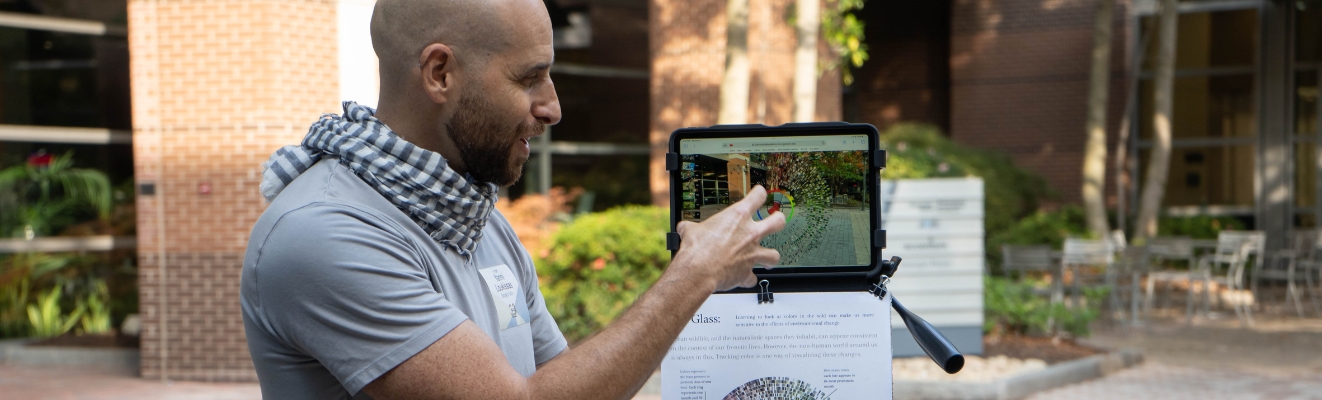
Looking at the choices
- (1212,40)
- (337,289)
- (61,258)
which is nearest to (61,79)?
(61,258)

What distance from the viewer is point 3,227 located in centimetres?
1057

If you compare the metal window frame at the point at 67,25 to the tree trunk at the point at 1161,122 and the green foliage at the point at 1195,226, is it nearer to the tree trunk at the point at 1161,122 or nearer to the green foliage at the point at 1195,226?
the tree trunk at the point at 1161,122

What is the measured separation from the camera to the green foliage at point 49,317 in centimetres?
1058

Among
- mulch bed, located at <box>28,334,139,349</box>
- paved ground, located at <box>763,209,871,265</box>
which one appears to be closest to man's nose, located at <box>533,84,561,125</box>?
paved ground, located at <box>763,209,871,265</box>

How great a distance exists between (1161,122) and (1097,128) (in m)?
0.84

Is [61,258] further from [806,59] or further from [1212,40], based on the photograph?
[1212,40]

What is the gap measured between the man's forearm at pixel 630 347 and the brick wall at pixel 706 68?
31.9ft

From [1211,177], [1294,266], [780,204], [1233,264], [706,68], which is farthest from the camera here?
[1211,177]

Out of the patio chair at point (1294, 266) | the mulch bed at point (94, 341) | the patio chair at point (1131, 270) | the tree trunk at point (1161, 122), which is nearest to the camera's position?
the mulch bed at point (94, 341)

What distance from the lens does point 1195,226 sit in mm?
17000

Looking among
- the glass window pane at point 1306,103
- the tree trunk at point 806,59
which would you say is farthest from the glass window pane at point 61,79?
the glass window pane at point 1306,103

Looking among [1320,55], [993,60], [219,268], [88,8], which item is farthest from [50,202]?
[1320,55]

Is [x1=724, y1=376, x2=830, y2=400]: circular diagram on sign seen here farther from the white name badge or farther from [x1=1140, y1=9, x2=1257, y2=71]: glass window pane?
[x1=1140, y1=9, x2=1257, y2=71]: glass window pane

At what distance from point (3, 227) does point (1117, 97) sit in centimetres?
1568
